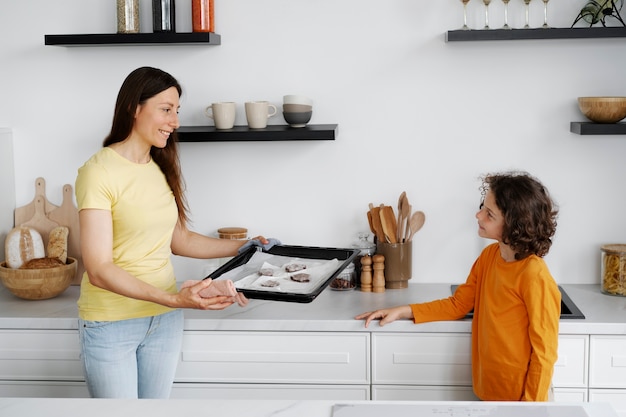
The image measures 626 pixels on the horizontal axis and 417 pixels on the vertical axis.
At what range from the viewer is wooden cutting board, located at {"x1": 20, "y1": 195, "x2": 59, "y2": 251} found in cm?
325

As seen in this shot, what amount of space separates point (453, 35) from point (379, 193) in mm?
680

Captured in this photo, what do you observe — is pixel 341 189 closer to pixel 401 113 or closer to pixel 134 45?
pixel 401 113

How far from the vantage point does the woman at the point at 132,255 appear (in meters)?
Answer: 2.26

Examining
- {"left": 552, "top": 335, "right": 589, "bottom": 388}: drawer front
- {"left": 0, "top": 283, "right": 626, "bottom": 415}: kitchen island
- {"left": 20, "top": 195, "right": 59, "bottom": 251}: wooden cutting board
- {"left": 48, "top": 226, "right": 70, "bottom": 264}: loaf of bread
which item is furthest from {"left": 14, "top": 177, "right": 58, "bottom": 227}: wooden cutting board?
{"left": 552, "top": 335, "right": 589, "bottom": 388}: drawer front

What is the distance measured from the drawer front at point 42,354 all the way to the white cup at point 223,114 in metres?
0.92

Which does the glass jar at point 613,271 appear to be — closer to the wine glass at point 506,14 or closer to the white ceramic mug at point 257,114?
the wine glass at point 506,14

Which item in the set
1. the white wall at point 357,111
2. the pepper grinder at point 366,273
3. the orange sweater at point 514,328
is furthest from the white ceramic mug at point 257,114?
the orange sweater at point 514,328

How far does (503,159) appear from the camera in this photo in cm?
313

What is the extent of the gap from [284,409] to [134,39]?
1.75 m

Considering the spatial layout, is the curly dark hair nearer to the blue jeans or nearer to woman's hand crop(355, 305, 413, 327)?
woman's hand crop(355, 305, 413, 327)

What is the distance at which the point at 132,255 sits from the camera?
2.38 m

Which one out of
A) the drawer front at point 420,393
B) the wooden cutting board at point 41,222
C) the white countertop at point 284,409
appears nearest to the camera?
the white countertop at point 284,409

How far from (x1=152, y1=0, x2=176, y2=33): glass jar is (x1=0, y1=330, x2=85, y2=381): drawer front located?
1.15 meters

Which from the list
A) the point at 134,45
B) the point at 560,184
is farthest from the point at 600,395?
the point at 134,45
